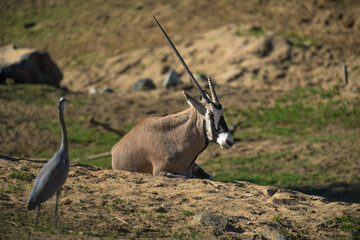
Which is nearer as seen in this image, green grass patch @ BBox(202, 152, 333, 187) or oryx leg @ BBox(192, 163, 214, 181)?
oryx leg @ BBox(192, 163, 214, 181)

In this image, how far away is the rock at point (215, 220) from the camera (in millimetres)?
5473

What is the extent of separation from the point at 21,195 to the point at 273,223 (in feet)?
9.35

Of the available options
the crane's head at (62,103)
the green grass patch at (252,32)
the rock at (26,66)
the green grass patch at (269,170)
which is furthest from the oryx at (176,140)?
the green grass patch at (252,32)

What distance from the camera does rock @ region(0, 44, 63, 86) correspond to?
17375mm

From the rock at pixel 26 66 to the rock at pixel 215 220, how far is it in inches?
523

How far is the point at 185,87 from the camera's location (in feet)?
59.7

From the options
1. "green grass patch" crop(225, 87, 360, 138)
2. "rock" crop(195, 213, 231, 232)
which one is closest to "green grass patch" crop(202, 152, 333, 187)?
"green grass patch" crop(225, 87, 360, 138)

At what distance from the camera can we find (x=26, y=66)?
17484 mm

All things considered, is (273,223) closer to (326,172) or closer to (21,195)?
(21,195)

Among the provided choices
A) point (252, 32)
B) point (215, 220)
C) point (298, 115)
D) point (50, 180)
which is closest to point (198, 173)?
point (215, 220)

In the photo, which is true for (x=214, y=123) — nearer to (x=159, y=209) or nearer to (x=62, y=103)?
(x=159, y=209)

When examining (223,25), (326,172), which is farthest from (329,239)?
(223,25)

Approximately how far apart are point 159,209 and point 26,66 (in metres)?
13.0

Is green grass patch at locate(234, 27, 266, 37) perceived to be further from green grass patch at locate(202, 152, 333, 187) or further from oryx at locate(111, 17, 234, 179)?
oryx at locate(111, 17, 234, 179)
